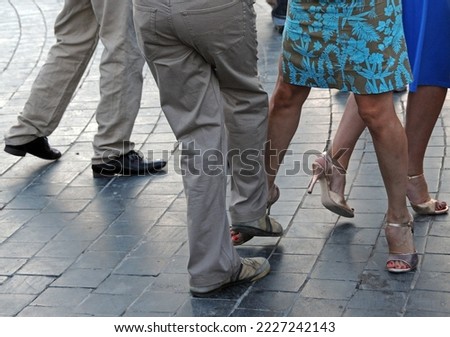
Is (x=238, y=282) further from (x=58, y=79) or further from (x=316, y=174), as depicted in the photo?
(x=58, y=79)

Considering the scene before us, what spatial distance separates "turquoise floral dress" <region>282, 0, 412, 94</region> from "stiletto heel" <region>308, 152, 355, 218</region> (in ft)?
2.08

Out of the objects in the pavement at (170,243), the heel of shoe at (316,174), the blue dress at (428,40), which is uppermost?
the blue dress at (428,40)

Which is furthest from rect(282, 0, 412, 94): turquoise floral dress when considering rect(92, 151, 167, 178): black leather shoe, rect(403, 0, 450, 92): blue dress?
rect(92, 151, 167, 178): black leather shoe

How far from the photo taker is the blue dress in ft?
14.4

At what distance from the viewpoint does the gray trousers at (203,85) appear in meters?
3.68

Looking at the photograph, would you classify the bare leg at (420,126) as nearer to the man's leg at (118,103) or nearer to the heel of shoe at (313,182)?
the heel of shoe at (313,182)

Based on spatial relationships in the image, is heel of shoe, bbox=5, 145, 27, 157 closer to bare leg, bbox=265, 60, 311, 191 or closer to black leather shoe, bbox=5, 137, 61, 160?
black leather shoe, bbox=5, 137, 61, 160

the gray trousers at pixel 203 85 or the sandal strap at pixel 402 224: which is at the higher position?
the gray trousers at pixel 203 85

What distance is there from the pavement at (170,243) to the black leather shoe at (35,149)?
0.08m

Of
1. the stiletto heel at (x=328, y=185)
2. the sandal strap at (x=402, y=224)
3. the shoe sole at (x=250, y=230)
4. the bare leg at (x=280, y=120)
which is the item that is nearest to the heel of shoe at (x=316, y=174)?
the stiletto heel at (x=328, y=185)

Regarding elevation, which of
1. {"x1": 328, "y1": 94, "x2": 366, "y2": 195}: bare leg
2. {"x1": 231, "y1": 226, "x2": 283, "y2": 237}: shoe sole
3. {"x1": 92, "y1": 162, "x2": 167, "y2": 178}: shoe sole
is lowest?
{"x1": 92, "y1": 162, "x2": 167, "y2": 178}: shoe sole

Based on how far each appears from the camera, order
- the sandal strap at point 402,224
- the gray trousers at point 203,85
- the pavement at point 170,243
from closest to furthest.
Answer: the gray trousers at point 203,85, the pavement at point 170,243, the sandal strap at point 402,224

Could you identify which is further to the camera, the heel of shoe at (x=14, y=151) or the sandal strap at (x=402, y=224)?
the heel of shoe at (x=14, y=151)

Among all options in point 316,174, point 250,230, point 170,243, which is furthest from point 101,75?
point 250,230
